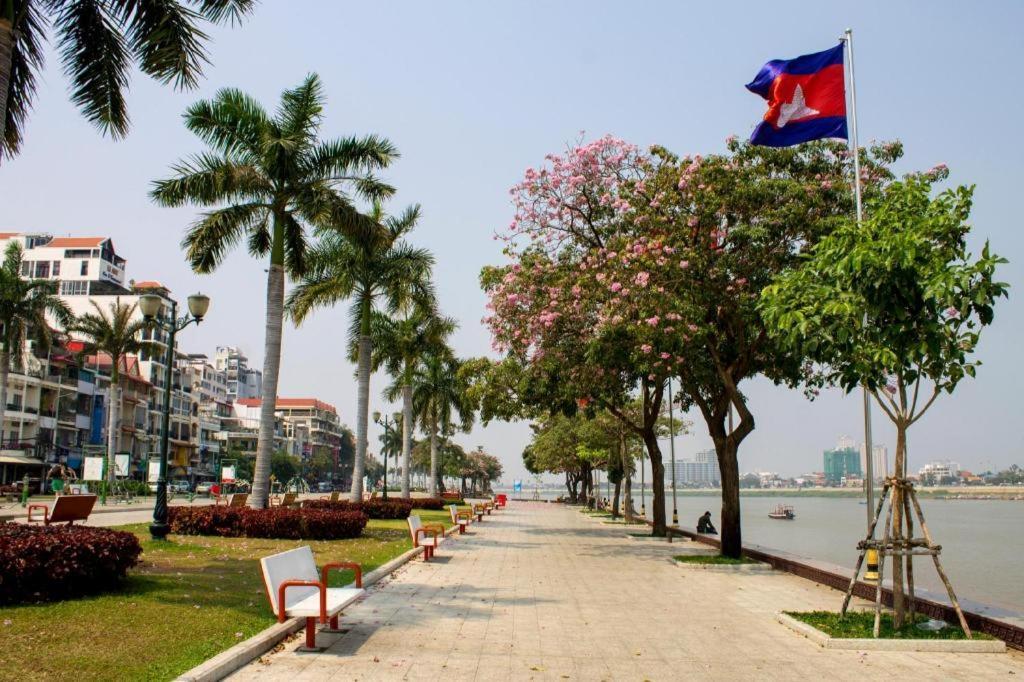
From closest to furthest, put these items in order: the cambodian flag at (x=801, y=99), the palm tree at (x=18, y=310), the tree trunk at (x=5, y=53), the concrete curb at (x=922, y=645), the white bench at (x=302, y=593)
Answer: the white bench at (x=302, y=593)
the concrete curb at (x=922, y=645)
the tree trunk at (x=5, y=53)
the cambodian flag at (x=801, y=99)
the palm tree at (x=18, y=310)

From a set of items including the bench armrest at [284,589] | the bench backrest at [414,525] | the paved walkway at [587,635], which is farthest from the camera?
the bench backrest at [414,525]

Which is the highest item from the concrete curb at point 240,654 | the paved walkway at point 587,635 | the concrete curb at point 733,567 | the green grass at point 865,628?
the concrete curb at point 240,654

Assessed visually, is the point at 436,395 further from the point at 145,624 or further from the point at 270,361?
the point at 145,624

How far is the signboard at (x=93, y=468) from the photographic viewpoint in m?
38.8

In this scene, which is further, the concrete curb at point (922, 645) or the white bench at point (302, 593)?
the concrete curb at point (922, 645)

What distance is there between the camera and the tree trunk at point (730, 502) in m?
19.0

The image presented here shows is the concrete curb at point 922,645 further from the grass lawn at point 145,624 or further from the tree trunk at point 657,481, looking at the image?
the tree trunk at point 657,481

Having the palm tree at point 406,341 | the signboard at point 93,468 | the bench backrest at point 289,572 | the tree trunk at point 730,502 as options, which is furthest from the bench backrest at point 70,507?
the signboard at point 93,468

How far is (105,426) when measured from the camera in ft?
246

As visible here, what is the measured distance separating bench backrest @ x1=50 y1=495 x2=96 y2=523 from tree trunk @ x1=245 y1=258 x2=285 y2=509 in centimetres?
372

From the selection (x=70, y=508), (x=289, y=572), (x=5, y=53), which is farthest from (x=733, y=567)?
(x=5, y=53)

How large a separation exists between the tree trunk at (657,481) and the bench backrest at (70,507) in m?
16.6

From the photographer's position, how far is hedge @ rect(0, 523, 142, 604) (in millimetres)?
8734

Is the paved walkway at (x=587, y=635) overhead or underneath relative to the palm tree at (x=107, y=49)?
underneath
